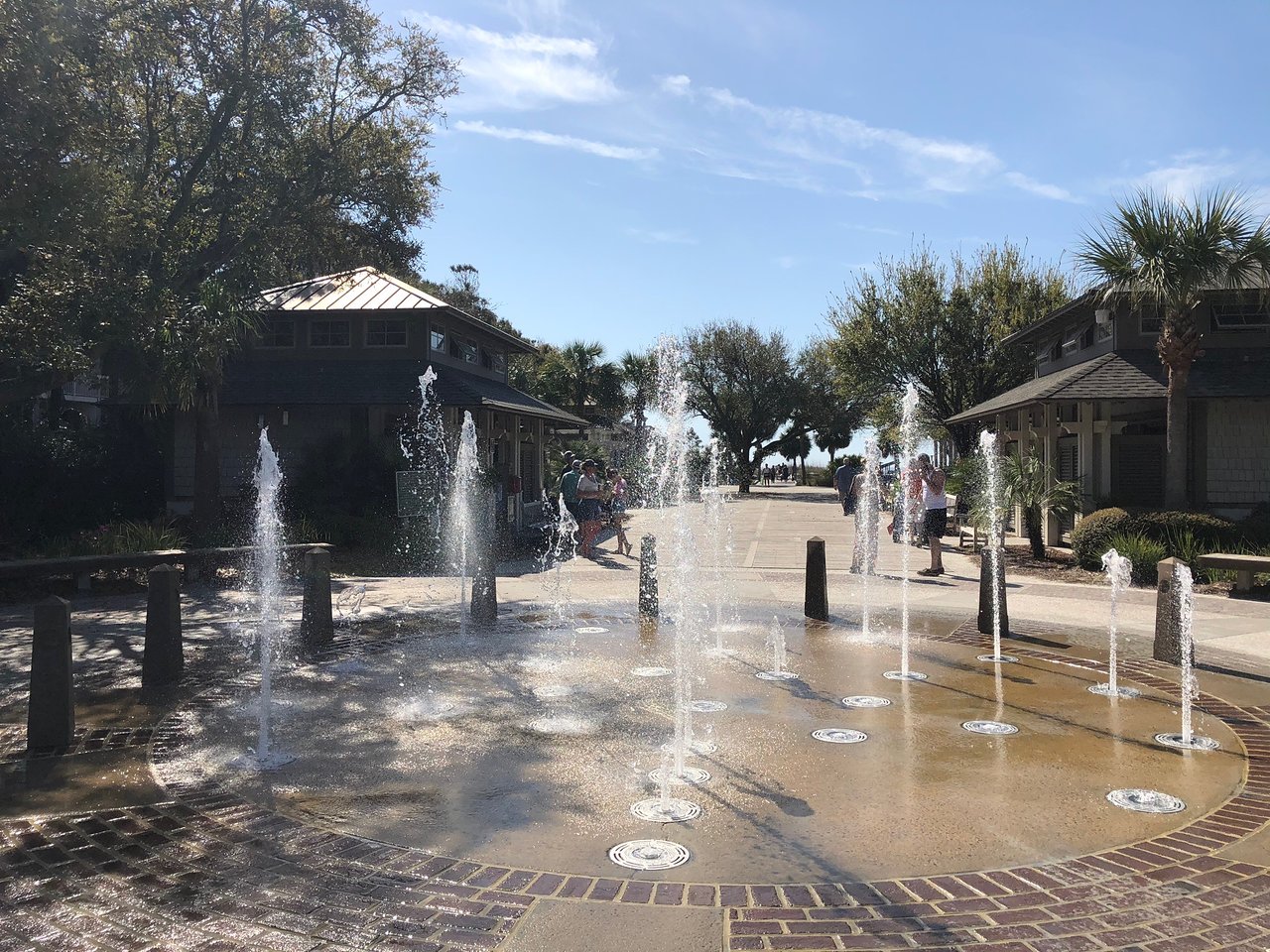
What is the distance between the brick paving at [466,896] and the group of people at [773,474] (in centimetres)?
6270

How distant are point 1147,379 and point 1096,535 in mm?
4047

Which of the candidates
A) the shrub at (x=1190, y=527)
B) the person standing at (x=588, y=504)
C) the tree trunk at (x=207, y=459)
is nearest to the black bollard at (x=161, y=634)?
the person standing at (x=588, y=504)

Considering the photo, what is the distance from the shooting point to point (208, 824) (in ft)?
13.9

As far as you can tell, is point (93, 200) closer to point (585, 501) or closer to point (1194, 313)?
point (585, 501)

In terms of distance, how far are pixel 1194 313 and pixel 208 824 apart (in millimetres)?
19837

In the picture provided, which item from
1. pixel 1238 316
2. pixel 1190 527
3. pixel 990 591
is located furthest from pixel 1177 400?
pixel 990 591

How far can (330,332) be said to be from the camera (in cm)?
2180

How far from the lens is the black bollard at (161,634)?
693 cm

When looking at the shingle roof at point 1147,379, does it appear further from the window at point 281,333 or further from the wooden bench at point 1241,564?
the window at point 281,333

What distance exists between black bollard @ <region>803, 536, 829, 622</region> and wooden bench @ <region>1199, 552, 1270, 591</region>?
5.61m

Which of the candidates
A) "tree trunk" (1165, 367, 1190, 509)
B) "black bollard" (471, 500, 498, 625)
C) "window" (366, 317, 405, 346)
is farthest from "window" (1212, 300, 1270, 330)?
"window" (366, 317, 405, 346)

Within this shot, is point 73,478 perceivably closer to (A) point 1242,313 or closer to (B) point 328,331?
(B) point 328,331

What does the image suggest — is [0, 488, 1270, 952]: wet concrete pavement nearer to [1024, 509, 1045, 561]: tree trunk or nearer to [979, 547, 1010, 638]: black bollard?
→ [979, 547, 1010, 638]: black bollard

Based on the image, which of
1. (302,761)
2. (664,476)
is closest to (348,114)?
(302,761)
